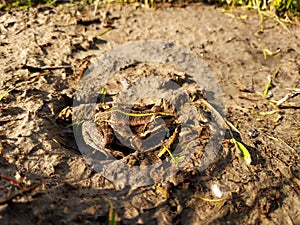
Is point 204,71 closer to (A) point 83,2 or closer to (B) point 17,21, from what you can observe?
(A) point 83,2

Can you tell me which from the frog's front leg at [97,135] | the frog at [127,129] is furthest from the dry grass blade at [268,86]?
the frog's front leg at [97,135]

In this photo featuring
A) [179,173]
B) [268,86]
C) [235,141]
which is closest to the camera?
[179,173]

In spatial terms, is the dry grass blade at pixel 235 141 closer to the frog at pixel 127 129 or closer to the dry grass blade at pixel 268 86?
the frog at pixel 127 129

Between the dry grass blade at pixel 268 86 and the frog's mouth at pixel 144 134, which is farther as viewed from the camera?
the dry grass blade at pixel 268 86

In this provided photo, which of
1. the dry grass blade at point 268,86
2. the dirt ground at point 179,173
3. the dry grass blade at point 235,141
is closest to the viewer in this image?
the dirt ground at point 179,173

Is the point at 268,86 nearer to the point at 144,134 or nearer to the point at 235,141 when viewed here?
the point at 235,141

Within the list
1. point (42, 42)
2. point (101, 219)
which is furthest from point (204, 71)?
point (101, 219)

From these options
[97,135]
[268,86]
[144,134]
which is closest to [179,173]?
[144,134]
